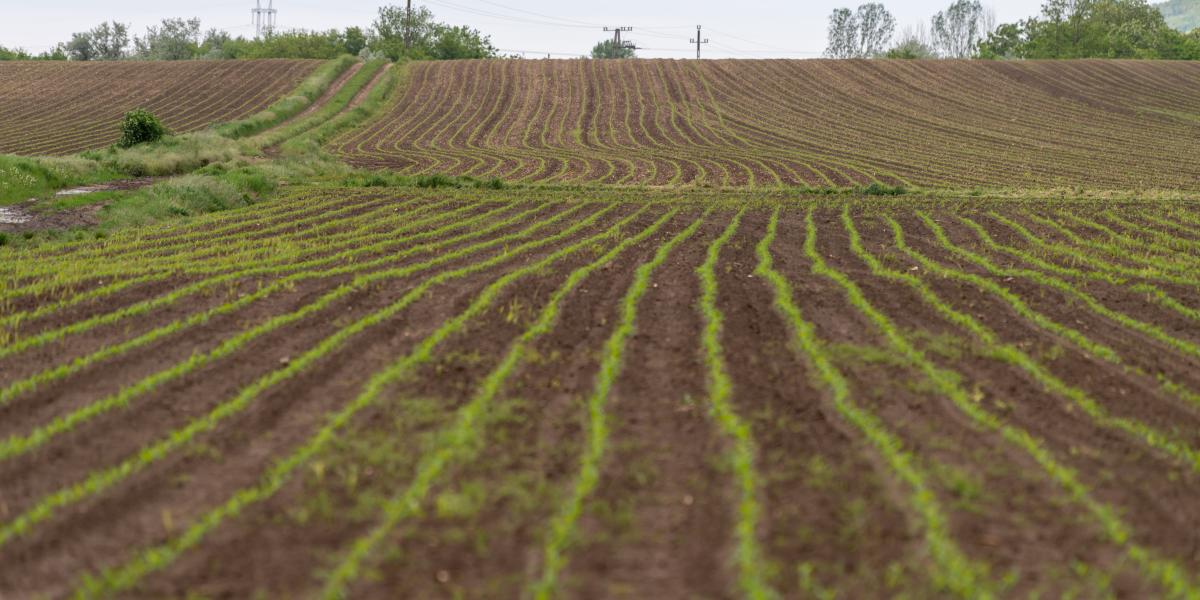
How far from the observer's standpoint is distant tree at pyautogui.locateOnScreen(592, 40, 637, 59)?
109088 millimetres

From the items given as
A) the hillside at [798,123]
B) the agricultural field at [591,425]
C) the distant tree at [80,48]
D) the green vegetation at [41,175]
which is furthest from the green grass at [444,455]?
the distant tree at [80,48]

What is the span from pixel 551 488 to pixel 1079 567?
382 centimetres

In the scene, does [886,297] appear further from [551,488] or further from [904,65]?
[904,65]

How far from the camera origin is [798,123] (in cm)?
4375

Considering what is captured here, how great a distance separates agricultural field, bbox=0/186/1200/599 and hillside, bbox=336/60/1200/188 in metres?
15.4

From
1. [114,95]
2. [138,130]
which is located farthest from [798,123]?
[114,95]

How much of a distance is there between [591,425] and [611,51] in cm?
12243

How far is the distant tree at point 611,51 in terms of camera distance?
10909 cm

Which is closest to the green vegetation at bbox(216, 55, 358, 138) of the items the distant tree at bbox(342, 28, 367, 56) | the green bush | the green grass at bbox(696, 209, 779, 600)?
the green bush

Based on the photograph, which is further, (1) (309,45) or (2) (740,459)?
(1) (309,45)

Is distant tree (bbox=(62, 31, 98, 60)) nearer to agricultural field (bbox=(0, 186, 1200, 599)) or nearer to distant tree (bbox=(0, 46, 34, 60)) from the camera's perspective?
distant tree (bbox=(0, 46, 34, 60))

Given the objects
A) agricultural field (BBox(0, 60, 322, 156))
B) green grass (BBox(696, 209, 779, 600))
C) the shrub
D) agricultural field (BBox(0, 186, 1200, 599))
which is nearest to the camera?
green grass (BBox(696, 209, 779, 600))

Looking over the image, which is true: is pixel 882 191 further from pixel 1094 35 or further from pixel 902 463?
pixel 1094 35

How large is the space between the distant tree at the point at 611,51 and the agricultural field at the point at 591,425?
96.4 meters
